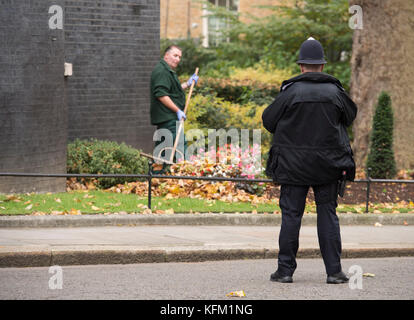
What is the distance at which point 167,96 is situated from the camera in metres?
12.6

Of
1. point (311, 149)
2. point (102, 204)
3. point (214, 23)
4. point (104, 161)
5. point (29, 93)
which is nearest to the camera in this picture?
point (311, 149)

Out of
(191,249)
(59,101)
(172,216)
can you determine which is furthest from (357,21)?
(191,249)

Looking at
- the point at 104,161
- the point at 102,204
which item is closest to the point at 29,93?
the point at 104,161

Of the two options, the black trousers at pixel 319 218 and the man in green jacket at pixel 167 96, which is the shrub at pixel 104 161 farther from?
the black trousers at pixel 319 218

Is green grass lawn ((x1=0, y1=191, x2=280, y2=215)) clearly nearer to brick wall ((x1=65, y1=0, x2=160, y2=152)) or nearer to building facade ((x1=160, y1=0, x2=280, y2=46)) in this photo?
brick wall ((x1=65, y1=0, x2=160, y2=152))

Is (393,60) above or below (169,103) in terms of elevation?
above

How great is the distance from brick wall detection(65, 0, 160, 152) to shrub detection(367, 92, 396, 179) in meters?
4.15

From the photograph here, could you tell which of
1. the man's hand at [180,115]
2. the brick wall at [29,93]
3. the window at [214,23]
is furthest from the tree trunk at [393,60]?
the window at [214,23]

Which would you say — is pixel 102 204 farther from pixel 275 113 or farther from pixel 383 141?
pixel 383 141

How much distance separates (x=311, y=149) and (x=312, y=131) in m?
0.15

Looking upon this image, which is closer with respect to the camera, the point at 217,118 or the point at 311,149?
the point at 311,149

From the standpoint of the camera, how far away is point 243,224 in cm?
1025

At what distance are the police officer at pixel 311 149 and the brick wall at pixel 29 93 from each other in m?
5.22

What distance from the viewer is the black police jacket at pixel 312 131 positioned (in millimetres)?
6812
